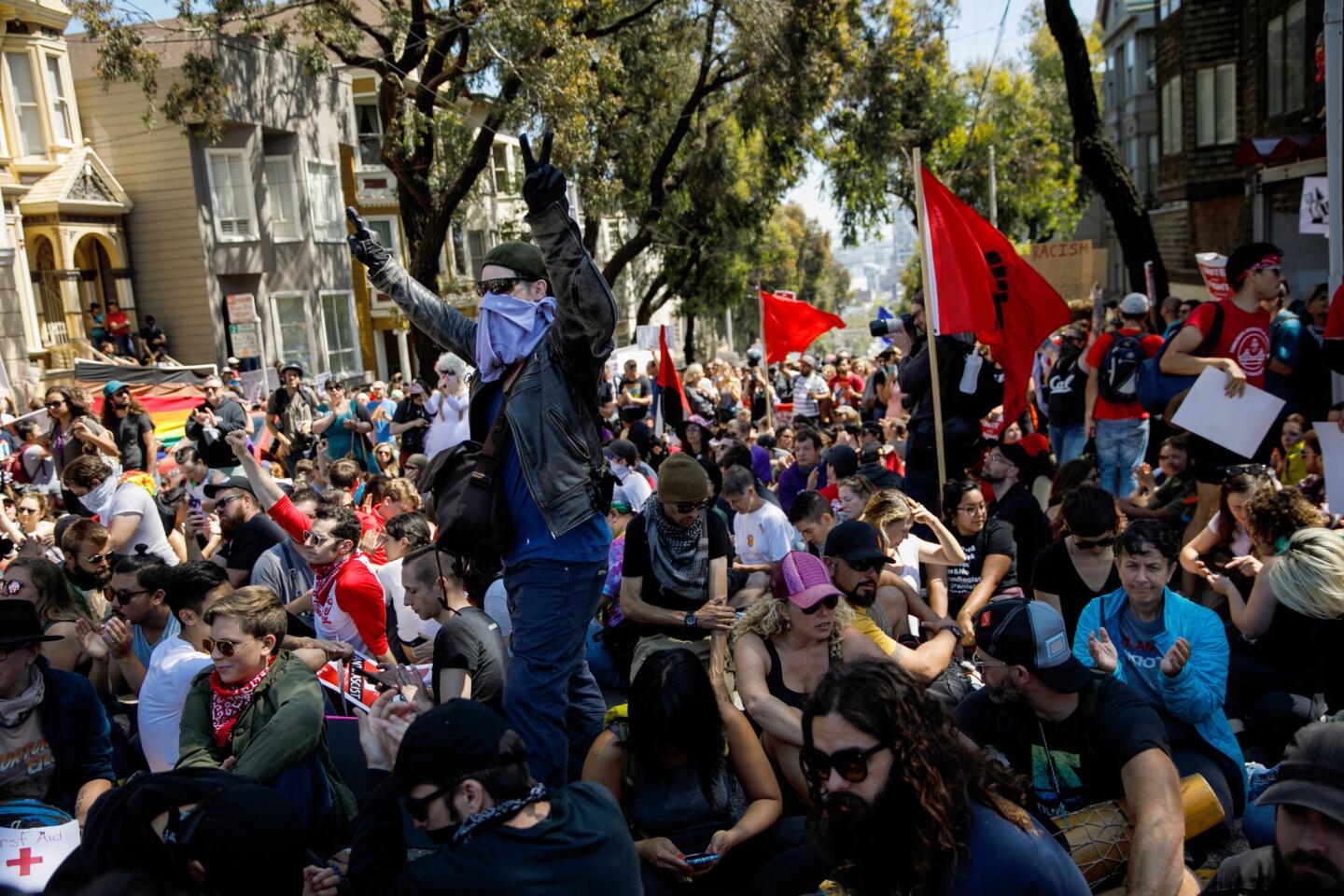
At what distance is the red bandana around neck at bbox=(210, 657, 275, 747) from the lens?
13.2 ft

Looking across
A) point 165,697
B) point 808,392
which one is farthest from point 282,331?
point 165,697

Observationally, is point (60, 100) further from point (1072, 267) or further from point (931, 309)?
point (931, 309)

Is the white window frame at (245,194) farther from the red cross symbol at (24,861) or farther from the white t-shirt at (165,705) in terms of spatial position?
the red cross symbol at (24,861)

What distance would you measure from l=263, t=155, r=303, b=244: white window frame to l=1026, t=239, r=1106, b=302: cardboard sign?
806 inches

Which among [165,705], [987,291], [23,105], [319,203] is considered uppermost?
[23,105]

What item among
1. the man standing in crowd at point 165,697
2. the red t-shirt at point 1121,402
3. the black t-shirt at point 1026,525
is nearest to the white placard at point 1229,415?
the black t-shirt at point 1026,525

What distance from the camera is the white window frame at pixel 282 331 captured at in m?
28.5

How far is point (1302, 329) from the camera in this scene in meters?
6.93

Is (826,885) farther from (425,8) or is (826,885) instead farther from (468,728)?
(425,8)

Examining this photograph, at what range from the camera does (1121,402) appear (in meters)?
8.97

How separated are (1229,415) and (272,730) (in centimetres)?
554

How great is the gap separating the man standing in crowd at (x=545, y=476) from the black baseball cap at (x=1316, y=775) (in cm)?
204

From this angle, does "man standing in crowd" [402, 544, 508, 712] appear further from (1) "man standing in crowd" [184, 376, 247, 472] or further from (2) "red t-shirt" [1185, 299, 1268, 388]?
(1) "man standing in crowd" [184, 376, 247, 472]

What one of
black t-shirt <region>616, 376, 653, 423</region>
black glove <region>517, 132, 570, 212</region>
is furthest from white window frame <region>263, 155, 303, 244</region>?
black glove <region>517, 132, 570, 212</region>
